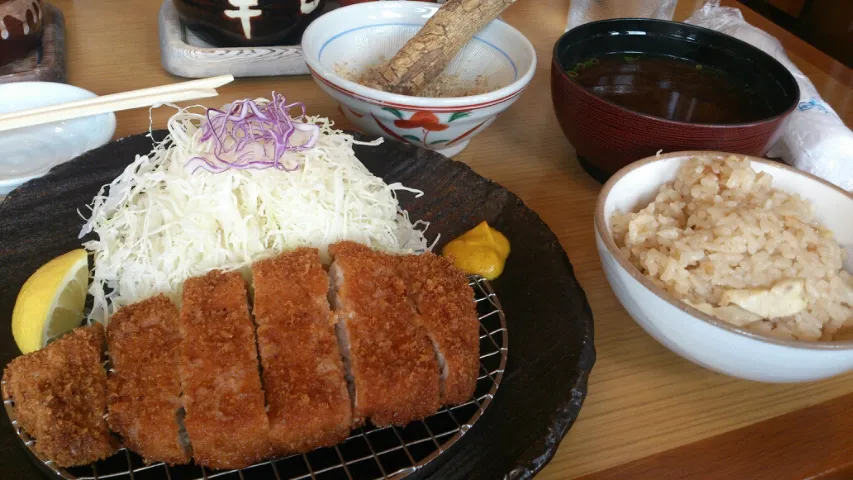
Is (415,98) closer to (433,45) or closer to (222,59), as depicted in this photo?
(433,45)

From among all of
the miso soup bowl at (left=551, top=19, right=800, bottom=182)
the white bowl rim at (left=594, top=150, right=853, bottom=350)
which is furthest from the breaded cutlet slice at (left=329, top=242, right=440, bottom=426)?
the miso soup bowl at (left=551, top=19, right=800, bottom=182)

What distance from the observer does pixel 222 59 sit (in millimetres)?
2314

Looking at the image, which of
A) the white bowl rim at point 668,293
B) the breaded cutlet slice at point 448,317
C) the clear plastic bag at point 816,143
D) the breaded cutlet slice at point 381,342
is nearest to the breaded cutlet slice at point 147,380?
the breaded cutlet slice at point 381,342

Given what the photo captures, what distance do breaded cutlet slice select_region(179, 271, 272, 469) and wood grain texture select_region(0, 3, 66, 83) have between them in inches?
52.9

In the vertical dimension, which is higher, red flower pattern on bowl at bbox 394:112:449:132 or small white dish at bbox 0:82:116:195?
red flower pattern on bowl at bbox 394:112:449:132

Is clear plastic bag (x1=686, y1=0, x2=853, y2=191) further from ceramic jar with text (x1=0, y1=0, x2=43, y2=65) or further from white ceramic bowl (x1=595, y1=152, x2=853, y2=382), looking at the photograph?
ceramic jar with text (x1=0, y1=0, x2=43, y2=65)

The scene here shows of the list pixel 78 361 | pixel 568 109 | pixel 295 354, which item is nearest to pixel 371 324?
pixel 295 354

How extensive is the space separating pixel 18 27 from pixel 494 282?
6.34 feet

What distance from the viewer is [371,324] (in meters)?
1.40

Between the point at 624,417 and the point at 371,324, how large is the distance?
0.64 metres

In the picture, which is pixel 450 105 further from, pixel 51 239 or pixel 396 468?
pixel 51 239

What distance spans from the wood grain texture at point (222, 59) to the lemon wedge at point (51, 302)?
1.06 metres

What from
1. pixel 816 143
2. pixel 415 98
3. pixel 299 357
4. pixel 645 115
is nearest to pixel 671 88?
pixel 645 115

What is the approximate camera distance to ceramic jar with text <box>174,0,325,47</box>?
7.25 ft
